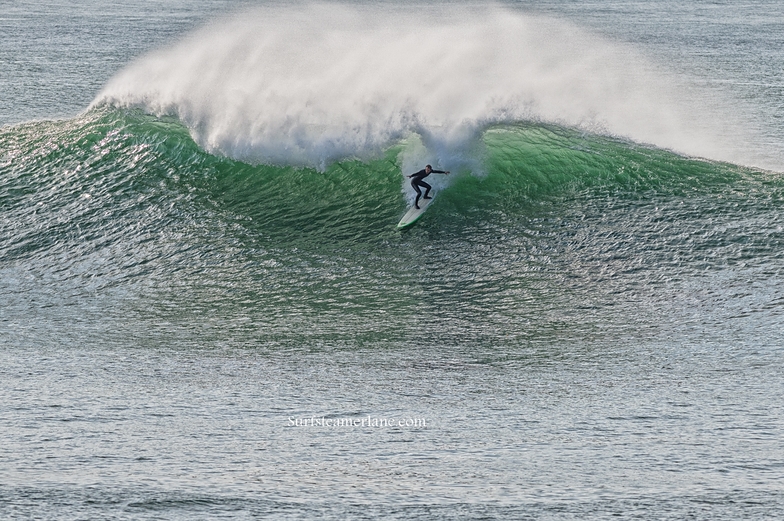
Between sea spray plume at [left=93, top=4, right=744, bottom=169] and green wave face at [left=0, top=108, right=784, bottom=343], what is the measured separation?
0.55m

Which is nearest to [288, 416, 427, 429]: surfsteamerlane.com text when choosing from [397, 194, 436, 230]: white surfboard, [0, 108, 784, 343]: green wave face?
[0, 108, 784, 343]: green wave face

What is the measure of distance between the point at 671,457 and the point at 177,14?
200ft

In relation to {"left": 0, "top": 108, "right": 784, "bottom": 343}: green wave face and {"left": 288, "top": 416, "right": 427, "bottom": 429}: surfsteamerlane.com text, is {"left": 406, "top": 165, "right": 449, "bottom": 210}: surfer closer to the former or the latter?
{"left": 0, "top": 108, "right": 784, "bottom": 343}: green wave face

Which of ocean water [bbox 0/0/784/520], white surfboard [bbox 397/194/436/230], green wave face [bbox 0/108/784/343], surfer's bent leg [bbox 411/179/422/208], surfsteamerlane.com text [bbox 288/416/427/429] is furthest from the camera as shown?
surfer's bent leg [bbox 411/179/422/208]

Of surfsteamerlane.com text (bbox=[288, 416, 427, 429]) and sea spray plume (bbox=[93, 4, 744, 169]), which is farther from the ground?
sea spray plume (bbox=[93, 4, 744, 169])

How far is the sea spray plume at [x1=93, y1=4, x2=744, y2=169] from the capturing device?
20500 millimetres

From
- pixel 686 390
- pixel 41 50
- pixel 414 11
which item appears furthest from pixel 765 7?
pixel 686 390

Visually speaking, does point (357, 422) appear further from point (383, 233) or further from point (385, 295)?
point (383, 233)

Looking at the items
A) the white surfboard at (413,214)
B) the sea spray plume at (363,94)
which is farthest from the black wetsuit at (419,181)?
the sea spray plume at (363,94)

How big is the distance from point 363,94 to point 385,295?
6718 mm

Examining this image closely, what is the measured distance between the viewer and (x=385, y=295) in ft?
51.7

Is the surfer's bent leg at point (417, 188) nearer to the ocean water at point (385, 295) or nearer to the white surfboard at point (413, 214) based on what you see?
the white surfboard at point (413, 214)

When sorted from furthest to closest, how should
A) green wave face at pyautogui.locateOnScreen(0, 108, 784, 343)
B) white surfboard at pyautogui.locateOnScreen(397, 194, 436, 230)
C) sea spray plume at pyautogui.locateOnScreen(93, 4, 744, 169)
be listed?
1. sea spray plume at pyautogui.locateOnScreen(93, 4, 744, 169)
2. white surfboard at pyautogui.locateOnScreen(397, 194, 436, 230)
3. green wave face at pyautogui.locateOnScreen(0, 108, 784, 343)

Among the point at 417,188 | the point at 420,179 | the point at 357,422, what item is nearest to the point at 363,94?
the point at 420,179
